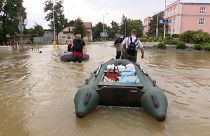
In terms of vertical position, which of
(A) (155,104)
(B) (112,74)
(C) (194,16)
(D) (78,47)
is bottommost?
(A) (155,104)

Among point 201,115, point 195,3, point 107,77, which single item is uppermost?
point 195,3

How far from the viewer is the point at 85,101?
594cm

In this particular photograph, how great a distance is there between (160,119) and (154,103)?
0.32m

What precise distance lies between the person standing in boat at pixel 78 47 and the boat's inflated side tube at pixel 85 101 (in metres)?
7.86

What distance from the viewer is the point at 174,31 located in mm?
57219

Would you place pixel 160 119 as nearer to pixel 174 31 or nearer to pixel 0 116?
pixel 0 116

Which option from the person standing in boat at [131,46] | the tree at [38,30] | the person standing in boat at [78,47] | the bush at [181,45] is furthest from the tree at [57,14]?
the person standing in boat at [131,46]

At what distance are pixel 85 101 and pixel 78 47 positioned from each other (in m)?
8.55

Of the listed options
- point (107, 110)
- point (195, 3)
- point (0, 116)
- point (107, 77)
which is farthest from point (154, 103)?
point (195, 3)

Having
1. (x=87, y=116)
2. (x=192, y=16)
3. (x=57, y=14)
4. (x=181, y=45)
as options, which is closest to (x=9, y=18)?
(x=57, y=14)

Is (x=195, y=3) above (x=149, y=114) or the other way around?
above

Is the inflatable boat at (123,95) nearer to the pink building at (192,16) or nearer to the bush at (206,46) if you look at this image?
the bush at (206,46)

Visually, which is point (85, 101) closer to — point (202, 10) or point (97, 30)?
point (202, 10)

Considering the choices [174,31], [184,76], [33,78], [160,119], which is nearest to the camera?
[160,119]
